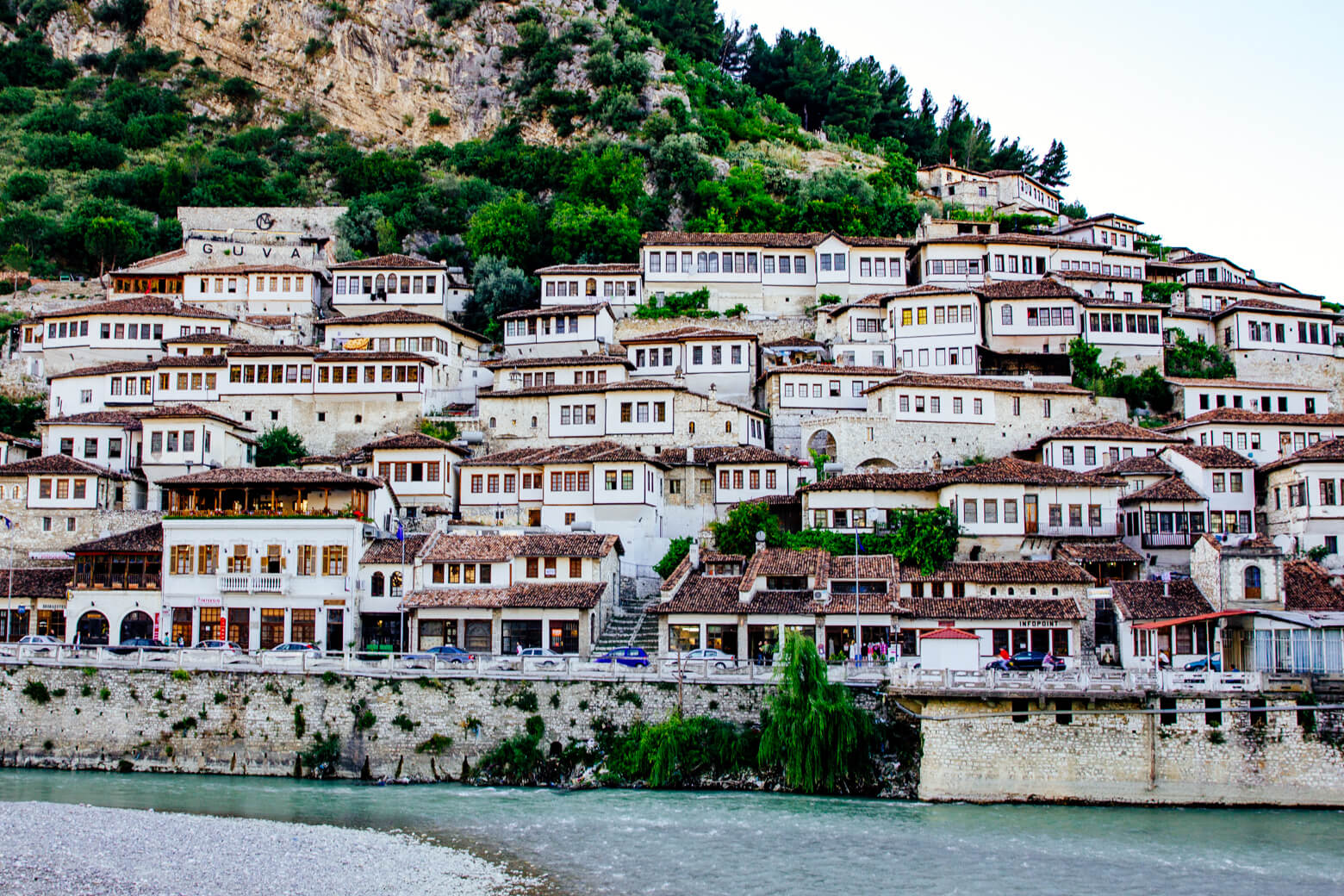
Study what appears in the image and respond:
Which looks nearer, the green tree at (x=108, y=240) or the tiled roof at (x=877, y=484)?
the tiled roof at (x=877, y=484)

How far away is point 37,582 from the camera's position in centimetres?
4728

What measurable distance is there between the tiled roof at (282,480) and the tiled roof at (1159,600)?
26.7 metres

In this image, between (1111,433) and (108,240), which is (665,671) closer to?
(1111,433)

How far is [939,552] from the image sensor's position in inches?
1828

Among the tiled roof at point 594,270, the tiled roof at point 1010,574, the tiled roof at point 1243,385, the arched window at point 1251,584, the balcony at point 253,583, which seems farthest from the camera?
the tiled roof at point 594,270

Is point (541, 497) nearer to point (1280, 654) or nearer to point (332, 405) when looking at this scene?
point (332, 405)

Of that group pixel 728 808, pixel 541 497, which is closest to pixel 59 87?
pixel 541 497

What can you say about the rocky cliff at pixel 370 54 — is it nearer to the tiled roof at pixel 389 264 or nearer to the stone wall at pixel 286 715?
the tiled roof at pixel 389 264

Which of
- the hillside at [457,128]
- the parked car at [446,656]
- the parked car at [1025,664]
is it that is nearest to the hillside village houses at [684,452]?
the parked car at [1025,664]

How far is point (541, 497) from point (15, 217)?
49.2m

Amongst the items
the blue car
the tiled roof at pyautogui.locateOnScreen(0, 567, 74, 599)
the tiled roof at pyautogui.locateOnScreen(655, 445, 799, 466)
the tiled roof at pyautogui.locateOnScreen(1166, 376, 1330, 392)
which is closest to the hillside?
the tiled roof at pyautogui.locateOnScreen(655, 445, 799, 466)

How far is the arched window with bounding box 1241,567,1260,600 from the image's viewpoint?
39562mm

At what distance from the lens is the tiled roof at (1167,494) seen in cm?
4916

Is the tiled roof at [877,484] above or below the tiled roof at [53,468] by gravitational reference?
below
